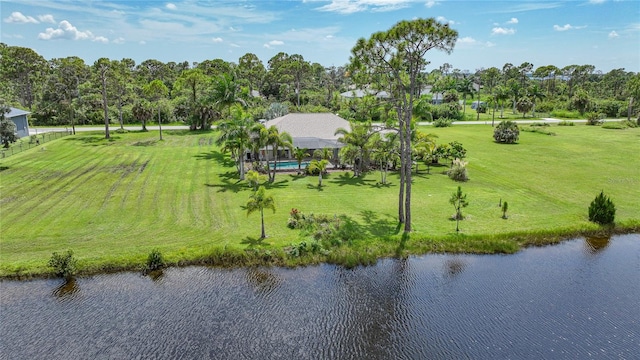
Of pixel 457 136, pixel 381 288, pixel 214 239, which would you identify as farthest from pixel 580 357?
pixel 457 136

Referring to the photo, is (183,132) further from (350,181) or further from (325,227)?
(325,227)

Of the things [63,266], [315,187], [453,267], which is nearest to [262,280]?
[63,266]

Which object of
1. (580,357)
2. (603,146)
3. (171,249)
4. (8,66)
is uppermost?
(8,66)

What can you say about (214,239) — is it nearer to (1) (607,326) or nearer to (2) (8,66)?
(1) (607,326)

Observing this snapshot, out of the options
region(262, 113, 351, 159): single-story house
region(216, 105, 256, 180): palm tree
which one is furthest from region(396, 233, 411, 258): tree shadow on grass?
region(262, 113, 351, 159): single-story house

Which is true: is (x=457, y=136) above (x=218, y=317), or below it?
above

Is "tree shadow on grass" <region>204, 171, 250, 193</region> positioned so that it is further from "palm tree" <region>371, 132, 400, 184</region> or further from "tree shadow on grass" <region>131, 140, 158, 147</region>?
"tree shadow on grass" <region>131, 140, 158, 147</region>

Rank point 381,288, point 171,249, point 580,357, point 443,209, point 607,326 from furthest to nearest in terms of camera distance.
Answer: point 443,209 < point 171,249 < point 381,288 < point 607,326 < point 580,357
